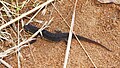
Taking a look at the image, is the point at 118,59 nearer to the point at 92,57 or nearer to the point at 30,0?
the point at 92,57

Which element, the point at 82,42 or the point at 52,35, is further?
the point at 52,35

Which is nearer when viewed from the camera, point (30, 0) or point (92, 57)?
point (92, 57)

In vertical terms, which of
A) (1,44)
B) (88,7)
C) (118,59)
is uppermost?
(88,7)

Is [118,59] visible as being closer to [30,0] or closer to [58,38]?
[58,38]

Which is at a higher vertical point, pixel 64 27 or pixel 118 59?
pixel 64 27

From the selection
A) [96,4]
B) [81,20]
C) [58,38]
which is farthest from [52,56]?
[96,4]

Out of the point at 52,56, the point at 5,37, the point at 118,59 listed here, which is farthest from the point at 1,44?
the point at 118,59
